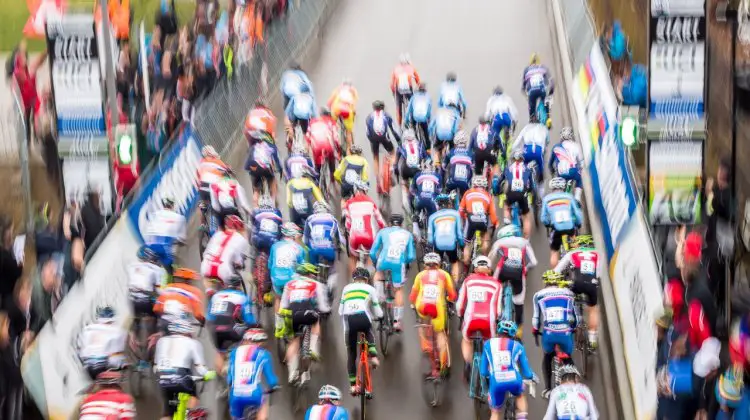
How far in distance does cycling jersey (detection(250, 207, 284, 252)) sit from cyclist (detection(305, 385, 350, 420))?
370 centimetres

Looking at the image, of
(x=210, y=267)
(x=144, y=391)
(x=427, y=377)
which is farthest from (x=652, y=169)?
(x=144, y=391)

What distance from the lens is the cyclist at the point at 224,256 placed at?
1173cm

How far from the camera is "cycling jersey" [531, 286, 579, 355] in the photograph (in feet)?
33.9

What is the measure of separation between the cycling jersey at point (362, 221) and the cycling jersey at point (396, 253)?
0.58 metres

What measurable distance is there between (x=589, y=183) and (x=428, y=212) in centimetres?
327

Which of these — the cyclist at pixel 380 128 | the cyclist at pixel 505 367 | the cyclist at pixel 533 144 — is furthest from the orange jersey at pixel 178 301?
the cyclist at pixel 533 144

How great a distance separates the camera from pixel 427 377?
11258 mm

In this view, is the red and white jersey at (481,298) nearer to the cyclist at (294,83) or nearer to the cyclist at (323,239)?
the cyclist at (323,239)

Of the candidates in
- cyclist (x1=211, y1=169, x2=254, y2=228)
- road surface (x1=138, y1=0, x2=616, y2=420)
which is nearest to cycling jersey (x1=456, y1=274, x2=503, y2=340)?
road surface (x1=138, y1=0, x2=616, y2=420)

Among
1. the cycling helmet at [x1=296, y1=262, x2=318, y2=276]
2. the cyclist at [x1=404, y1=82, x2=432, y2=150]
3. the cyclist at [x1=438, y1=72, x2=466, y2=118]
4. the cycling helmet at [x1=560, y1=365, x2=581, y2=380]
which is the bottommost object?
the cycling helmet at [x1=560, y1=365, x2=581, y2=380]

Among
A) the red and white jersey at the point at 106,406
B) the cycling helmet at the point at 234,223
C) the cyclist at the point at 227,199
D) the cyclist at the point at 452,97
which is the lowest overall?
the red and white jersey at the point at 106,406

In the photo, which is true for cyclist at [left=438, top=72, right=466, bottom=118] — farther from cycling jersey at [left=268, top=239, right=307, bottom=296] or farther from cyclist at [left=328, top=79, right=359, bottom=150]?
cycling jersey at [left=268, top=239, right=307, bottom=296]

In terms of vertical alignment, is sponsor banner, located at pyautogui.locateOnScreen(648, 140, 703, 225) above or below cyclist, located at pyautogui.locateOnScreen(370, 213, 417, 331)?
above

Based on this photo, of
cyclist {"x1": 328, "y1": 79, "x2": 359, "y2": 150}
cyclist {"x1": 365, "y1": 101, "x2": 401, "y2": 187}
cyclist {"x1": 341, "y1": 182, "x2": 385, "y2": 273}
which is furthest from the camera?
cyclist {"x1": 328, "y1": 79, "x2": 359, "y2": 150}
